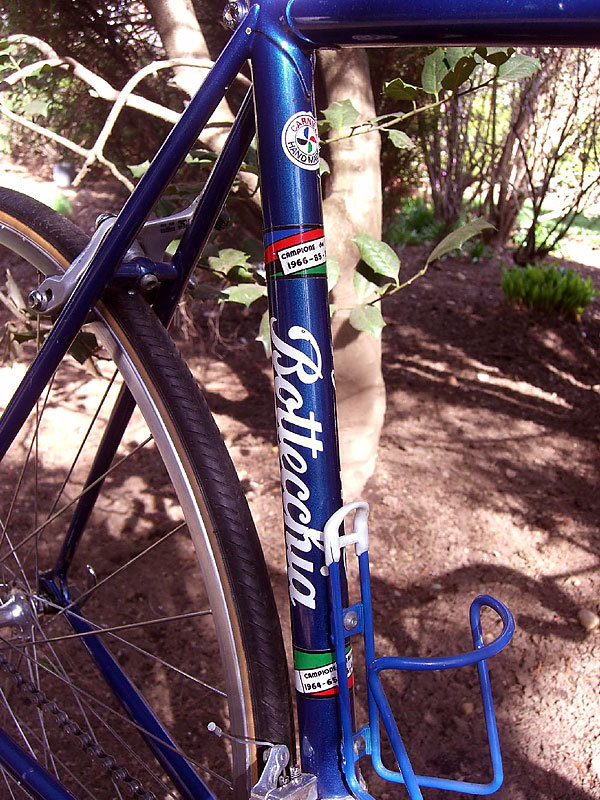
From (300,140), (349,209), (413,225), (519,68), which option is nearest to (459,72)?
(519,68)

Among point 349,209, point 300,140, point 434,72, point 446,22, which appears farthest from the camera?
point 349,209

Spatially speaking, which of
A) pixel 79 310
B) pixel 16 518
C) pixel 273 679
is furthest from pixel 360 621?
pixel 16 518

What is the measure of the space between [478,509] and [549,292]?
1.63 m

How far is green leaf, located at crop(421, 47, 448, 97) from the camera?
1659 millimetres

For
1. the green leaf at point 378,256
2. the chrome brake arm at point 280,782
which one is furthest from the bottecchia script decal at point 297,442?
the green leaf at point 378,256

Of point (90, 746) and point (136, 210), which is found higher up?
point (136, 210)

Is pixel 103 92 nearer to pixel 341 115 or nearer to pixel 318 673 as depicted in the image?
pixel 341 115

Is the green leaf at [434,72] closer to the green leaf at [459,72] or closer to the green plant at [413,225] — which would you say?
the green leaf at [459,72]

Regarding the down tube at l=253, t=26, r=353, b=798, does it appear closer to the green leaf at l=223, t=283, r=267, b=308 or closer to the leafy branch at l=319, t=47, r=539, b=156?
the leafy branch at l=319, t=47, r=539, b=156

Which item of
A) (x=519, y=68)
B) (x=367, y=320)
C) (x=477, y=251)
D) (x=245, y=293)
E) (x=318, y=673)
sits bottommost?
(x=318, y=673)

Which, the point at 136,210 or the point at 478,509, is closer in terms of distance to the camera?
the point at 136,210

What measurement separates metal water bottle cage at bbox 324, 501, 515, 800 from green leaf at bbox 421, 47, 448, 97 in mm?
1092

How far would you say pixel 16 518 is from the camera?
Answer: 253 centimetres

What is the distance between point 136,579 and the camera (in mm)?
2201
